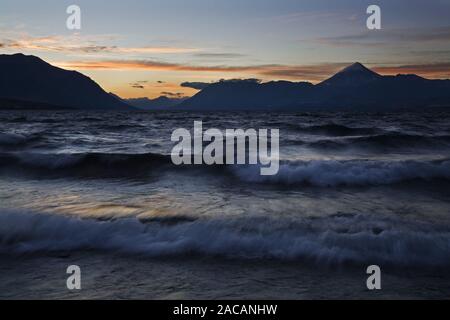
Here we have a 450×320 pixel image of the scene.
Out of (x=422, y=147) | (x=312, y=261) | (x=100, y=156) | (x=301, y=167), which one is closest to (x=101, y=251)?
(x=312, y=261)

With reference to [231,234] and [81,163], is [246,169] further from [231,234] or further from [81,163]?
[231,234]

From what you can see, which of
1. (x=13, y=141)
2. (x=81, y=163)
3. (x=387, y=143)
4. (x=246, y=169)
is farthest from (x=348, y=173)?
(x=13, y=141)

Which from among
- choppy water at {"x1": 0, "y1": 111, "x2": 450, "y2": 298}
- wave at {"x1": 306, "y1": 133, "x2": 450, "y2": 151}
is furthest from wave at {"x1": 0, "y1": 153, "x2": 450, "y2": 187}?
wave at {"x1": 306, "y1": 133, "x2": 450, "y2": 151}

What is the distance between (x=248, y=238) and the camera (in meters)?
6.59

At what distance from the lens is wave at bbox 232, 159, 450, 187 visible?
12414mm

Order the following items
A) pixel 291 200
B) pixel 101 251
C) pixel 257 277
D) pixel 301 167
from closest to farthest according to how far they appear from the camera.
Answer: pixel 257 277, pixel 101 251, pixel 291 200, pixel 301 167

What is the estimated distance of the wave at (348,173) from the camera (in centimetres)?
1241

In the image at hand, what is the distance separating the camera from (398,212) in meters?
8.40

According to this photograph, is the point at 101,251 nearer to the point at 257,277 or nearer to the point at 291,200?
the point at 257,277

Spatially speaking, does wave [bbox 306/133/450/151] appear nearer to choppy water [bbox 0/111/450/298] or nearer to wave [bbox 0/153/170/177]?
choppy water [bbox 0/111/450/298]

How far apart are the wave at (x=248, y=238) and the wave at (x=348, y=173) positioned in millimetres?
4835

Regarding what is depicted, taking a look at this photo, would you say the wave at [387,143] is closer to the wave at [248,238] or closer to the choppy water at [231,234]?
the choppy water at [231,234]

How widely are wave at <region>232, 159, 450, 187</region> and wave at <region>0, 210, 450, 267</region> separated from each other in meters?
4.83

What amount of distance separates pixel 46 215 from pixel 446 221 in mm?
7469
